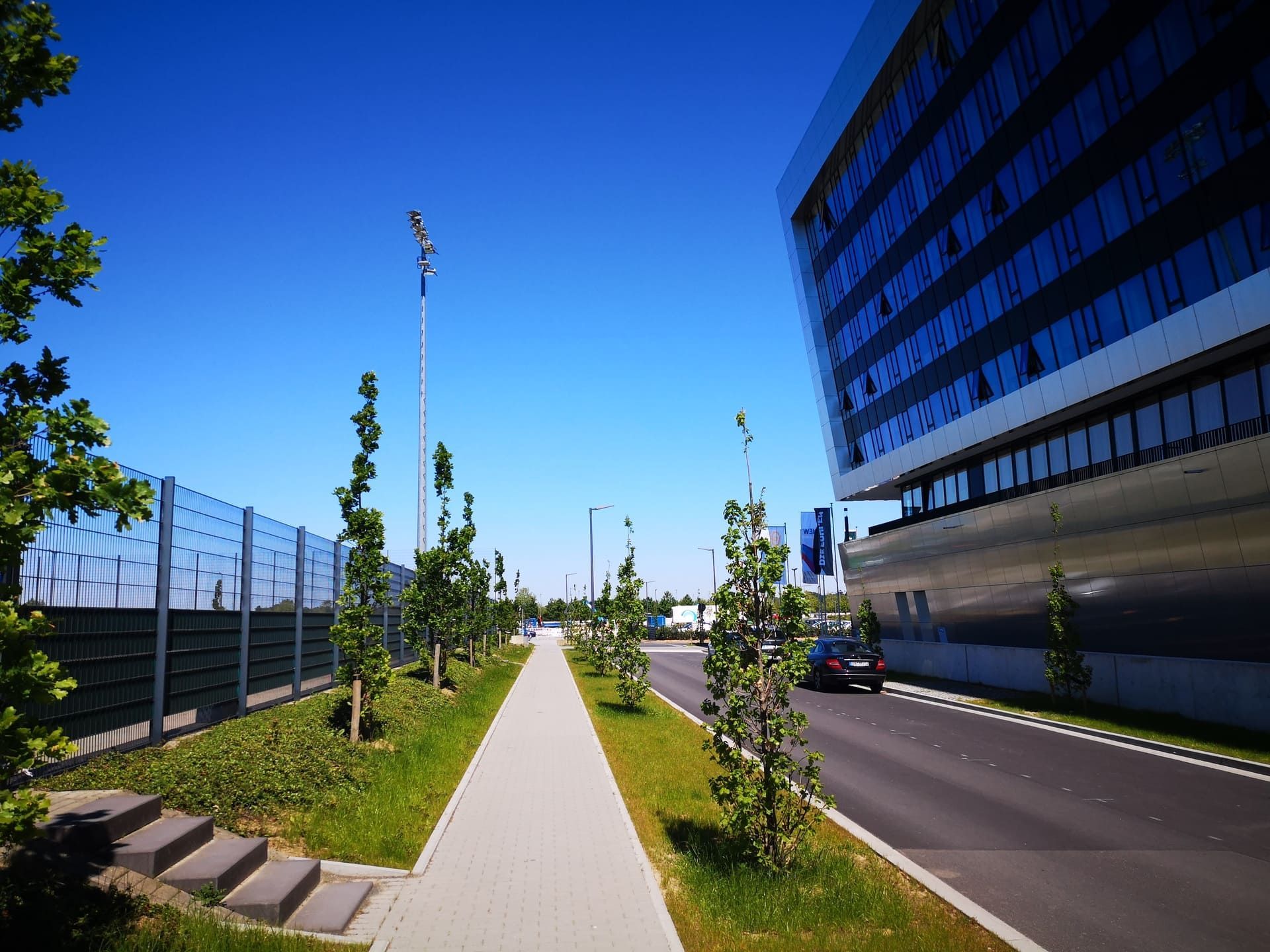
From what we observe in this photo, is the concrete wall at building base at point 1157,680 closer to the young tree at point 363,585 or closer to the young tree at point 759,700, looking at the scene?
the young tree at point 759,700

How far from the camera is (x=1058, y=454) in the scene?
91.1 ft

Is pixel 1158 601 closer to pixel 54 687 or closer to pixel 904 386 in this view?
pixel 904 386

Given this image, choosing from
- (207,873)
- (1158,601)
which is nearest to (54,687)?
(207,873)

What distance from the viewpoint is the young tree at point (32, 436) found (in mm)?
3428

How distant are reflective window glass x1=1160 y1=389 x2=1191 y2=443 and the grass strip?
18726 millimetres

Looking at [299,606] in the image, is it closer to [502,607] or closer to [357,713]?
[357,713]

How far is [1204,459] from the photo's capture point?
17.9 m

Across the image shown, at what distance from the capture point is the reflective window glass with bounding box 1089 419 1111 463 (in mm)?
25172

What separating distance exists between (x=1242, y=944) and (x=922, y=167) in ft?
100

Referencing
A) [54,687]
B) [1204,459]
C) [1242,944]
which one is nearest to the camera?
[54,687]

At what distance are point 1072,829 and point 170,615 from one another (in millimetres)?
10815

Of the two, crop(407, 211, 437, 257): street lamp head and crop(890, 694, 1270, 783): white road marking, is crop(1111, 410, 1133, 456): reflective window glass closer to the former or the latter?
crop(890, 694, 1270, 783): white road marking

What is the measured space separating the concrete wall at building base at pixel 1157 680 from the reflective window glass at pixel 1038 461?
677 cm

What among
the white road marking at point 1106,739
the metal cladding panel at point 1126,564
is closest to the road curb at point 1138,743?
the white road marking at point 1106,739
